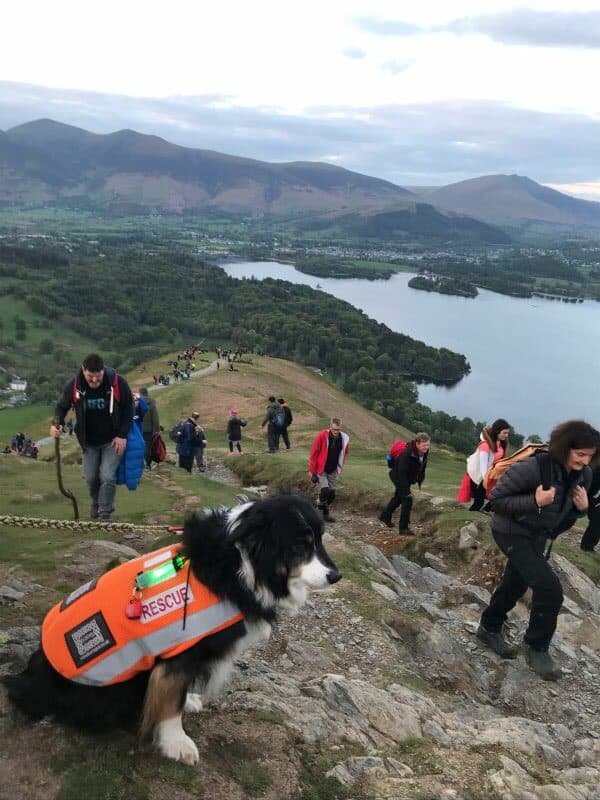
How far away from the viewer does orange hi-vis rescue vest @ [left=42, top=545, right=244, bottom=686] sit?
420cm

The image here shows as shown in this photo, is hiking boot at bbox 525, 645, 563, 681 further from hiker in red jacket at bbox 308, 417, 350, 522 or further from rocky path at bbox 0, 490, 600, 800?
hiker in red jacket at bbox 308, 417, 350, 522

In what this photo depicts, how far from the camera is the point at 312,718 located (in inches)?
213

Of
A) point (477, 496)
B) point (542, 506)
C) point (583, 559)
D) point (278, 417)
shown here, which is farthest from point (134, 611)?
point (278, 417)

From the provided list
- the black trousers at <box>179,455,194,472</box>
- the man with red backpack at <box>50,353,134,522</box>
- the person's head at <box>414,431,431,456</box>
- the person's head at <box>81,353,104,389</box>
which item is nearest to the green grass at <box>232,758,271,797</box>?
the man with red backpack at <box>50,353,134,522</box>

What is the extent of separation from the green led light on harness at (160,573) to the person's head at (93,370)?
4.84 metres

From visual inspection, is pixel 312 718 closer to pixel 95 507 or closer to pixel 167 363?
pixel 95 507

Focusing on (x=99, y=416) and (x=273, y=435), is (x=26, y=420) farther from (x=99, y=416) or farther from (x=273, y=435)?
(x=99, y=416)

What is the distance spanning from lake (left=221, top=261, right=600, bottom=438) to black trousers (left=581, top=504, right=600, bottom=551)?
48.7 m

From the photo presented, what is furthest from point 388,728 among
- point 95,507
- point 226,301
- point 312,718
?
point 226,301

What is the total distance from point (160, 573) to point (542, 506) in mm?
4193

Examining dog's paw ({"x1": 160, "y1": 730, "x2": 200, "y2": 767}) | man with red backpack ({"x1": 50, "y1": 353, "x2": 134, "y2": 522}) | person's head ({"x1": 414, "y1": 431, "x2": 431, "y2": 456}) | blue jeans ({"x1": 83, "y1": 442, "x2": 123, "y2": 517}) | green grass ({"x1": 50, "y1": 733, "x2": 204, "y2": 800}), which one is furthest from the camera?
person's head ({"x1": 414, "y1": 431, "x2": 431, "y2": 456})

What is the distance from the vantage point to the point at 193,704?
16.5 feet

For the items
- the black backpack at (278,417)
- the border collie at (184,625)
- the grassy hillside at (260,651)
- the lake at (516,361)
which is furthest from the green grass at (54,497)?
the lake at (516,361)

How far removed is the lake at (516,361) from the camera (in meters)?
101
